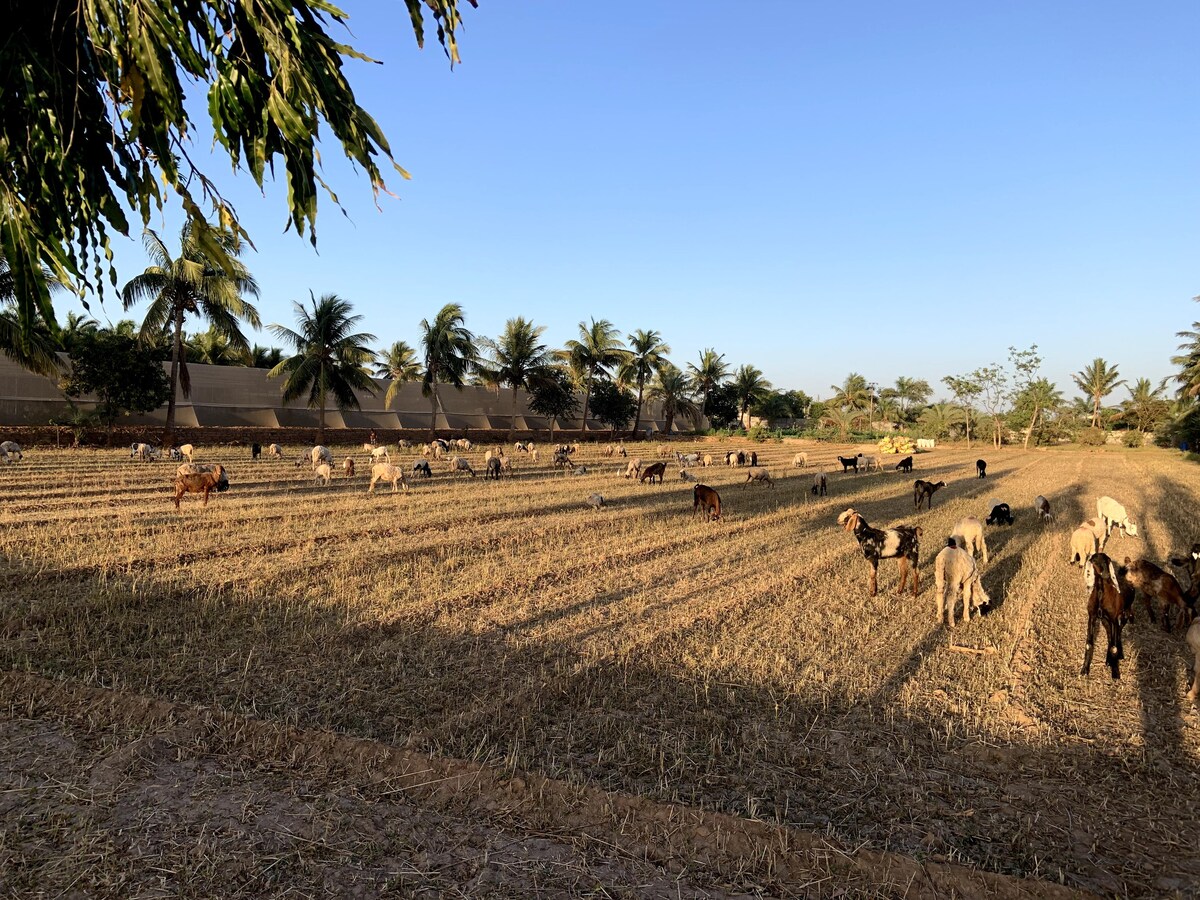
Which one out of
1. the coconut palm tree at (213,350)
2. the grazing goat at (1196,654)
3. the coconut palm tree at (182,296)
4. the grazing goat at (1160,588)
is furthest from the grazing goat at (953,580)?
the coconut palm tree at (213,350)

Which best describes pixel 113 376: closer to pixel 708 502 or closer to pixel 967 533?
pixel 708 502

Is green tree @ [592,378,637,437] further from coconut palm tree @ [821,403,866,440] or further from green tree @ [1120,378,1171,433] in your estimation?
green tree @ [1120,378,1171,433]

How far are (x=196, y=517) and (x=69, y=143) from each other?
11.9 m

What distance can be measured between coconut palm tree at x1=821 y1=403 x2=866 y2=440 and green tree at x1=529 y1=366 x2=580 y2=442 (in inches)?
1052

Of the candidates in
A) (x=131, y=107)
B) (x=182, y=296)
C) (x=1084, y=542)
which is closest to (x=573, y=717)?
(x=131, y=107)

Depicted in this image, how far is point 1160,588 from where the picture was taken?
23.7 feet

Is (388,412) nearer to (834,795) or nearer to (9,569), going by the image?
(9,569)

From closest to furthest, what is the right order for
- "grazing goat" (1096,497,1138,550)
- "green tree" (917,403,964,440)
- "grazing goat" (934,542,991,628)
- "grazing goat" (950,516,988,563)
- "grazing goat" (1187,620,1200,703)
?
"grazing goat" (1187,620,1200,703) → "grazing goat" (934,542,991,628) → "grazing goat" (950,516,988,563) → "grazing goat" (1096,497,1138,550) → "green tree" (917,403,964,440)

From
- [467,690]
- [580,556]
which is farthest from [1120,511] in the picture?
[467,690]

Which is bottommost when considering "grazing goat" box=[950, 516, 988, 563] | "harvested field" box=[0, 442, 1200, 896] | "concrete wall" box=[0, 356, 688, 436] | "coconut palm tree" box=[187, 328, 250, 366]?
"harvested field" box=[0, 442, 1200, 896]

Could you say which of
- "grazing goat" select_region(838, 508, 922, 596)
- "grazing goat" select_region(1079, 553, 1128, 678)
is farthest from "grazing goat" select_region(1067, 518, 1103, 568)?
"grazing goat" select_region(1079, 553, 1128, 678)

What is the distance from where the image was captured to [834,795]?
13.1 ft

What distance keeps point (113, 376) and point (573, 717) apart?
3045 cm

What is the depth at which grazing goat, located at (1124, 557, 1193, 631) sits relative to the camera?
7090 millimetres
